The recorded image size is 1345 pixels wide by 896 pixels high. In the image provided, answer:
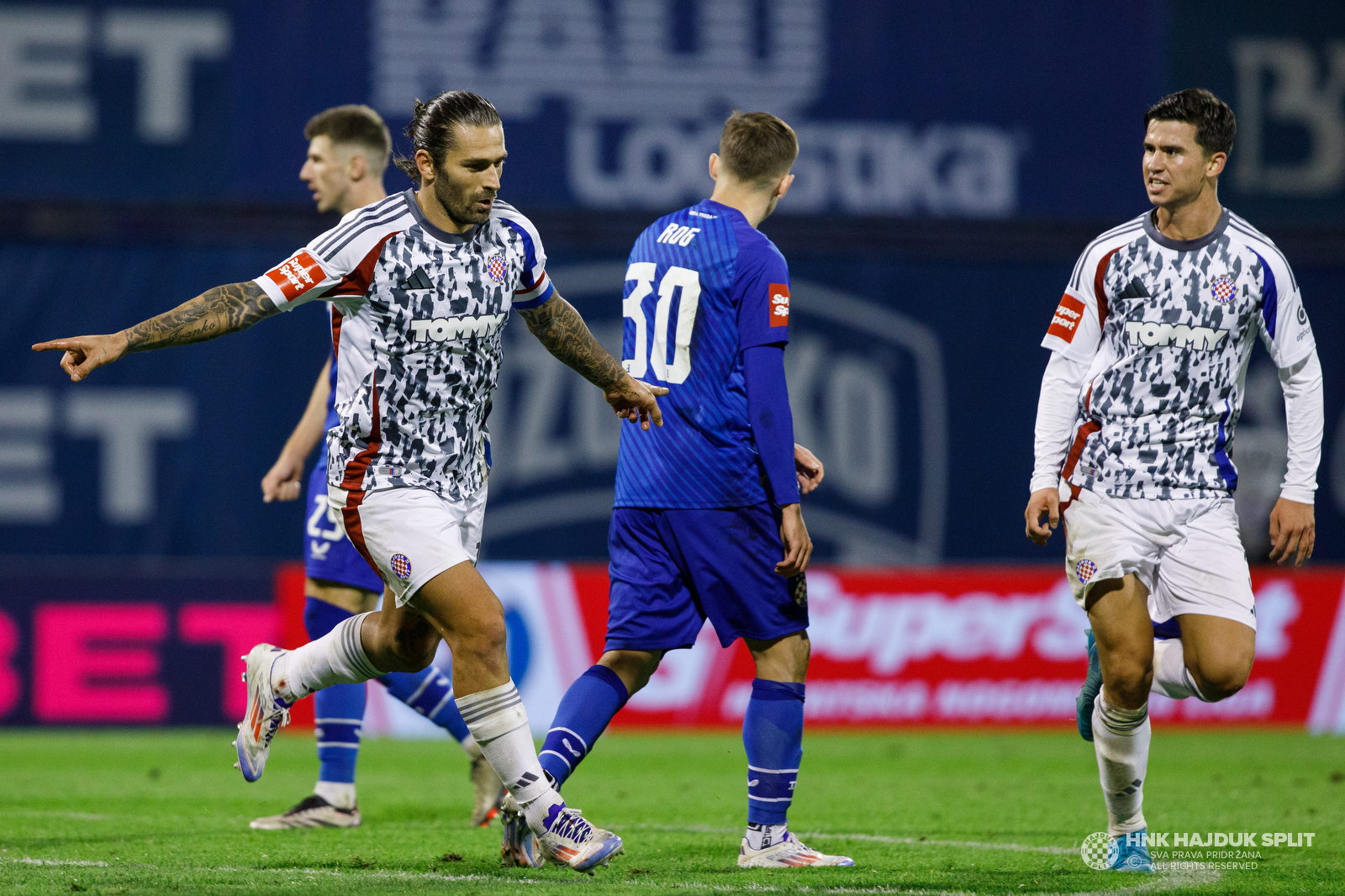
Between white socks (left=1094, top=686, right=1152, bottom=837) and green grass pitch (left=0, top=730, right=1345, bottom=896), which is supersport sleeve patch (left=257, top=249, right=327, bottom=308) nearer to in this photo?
green grass pitch (left=0, top=730, right=1345, bottom=896)

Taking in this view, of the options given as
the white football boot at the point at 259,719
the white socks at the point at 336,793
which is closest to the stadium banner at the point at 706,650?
the white socks at the point at 336,793

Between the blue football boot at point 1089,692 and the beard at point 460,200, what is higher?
the beard at point 460,200

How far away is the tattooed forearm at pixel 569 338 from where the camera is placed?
452 cm

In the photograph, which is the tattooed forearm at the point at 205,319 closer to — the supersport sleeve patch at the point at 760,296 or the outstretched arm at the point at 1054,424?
the supersport sleeve patch at the point at 760,296

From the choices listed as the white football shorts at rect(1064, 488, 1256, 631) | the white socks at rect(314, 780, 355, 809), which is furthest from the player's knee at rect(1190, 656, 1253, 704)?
the white socks at rect(314, 780, 355, 809)

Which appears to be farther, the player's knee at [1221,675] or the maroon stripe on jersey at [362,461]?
the player's knee at [1221,675]

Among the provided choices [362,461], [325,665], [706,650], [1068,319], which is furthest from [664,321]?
[706,650]

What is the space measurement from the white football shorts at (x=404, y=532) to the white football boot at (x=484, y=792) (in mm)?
1475

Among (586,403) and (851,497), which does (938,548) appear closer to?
(851,497)

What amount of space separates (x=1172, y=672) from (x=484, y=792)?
2.42 meters

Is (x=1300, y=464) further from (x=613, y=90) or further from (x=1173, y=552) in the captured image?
(x=613, y=90)

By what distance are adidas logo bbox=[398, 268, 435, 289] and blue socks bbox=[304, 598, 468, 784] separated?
5.91 ft

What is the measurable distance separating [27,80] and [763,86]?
559 cm

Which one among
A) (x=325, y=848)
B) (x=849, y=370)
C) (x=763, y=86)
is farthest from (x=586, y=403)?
(x=325, y=848)
